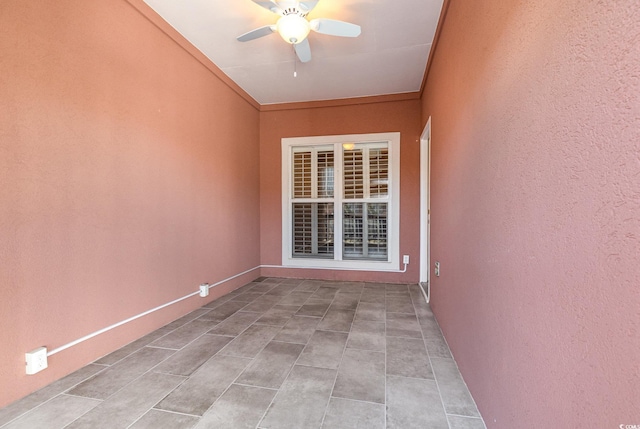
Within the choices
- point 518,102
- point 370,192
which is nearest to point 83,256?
point 518,102

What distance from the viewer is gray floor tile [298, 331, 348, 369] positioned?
1.82 metres

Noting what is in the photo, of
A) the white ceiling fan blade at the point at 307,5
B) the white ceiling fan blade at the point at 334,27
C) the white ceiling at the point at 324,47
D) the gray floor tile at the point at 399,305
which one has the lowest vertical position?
the gray floor tile at the point at 399,305

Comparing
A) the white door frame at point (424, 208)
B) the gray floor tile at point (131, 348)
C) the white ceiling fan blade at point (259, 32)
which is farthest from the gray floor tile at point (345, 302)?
the white ceiling fan blade at point (259, 32)

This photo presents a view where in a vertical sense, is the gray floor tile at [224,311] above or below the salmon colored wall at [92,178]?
below

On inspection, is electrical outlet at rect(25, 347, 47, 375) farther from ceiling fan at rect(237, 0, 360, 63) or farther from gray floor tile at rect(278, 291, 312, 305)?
ceiling fan at rect(237, 0, 360, 63)

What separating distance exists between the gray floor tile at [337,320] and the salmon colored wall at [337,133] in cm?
130

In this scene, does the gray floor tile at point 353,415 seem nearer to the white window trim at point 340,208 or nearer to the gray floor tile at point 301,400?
the gray floor tile at point 301,400

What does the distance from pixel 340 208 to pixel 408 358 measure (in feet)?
8.11

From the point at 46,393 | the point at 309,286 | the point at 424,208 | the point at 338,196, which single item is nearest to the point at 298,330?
the point at 309,286

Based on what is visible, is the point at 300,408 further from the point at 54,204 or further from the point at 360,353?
the point at 54,204

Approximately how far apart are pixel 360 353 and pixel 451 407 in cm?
67

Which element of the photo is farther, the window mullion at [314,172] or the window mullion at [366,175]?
the window mullion at [314,172]

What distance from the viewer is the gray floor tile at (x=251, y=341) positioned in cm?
195

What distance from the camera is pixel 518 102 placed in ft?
3.25
